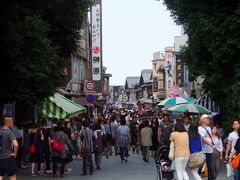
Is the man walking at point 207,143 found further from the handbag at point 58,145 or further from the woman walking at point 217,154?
the handbag at point 58,145

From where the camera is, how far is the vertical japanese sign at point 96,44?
48938 millimetres

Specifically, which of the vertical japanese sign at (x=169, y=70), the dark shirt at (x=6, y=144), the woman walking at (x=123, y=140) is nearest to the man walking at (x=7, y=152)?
the dark shirt at (x=6, y=144)

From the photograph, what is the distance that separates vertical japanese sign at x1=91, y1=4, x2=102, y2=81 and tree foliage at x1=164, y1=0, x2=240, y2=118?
24.8 m

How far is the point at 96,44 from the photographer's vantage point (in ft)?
163

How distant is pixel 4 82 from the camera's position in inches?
754

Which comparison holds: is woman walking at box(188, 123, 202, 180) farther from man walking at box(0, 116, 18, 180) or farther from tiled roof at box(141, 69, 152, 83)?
tiled roof at box(141, 69, 152, 83)

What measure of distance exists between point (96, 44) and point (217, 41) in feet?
95.4

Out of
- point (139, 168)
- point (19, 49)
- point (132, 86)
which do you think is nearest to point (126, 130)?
point (139, 168)

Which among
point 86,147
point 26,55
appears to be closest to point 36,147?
point 86,147

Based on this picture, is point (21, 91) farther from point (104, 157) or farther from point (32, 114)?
point (104, 157)

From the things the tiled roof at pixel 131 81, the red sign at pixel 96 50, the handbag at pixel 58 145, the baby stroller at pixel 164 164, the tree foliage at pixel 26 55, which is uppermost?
the tiled roof at pixel 131 81

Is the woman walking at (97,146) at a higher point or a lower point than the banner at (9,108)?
lower

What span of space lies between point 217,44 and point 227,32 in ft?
1.81

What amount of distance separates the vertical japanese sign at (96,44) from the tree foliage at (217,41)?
24848mm
